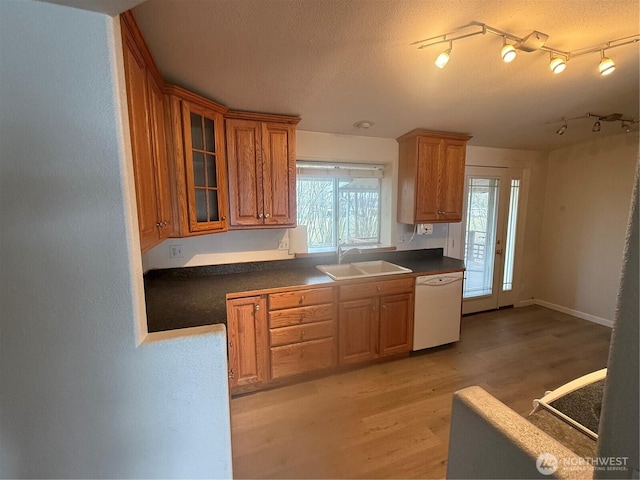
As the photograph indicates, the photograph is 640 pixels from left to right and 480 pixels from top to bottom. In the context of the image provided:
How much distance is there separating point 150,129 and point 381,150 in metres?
2.22

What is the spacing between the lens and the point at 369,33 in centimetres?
148

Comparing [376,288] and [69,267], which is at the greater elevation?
[69,267]

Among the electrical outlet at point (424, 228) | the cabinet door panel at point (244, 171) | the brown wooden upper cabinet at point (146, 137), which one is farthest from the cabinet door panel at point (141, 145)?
the electrical outlet at point (424, 228)

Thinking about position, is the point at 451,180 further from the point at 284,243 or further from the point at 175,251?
the point at 175,251

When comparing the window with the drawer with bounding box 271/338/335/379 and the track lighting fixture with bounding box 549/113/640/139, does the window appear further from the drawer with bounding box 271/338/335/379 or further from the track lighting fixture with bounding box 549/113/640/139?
the track lighting fixture with bounding box 549/113/640/139

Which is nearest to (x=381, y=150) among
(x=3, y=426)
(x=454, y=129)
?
(x=454, y=129)

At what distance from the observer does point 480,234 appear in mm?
3723

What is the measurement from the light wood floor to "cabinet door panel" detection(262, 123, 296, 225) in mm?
1466

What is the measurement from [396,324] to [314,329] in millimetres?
818

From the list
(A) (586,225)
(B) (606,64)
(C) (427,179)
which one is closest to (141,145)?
(C) (427,179)

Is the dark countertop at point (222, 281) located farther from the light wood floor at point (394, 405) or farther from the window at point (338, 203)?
the light wood floor at point (394, 405)

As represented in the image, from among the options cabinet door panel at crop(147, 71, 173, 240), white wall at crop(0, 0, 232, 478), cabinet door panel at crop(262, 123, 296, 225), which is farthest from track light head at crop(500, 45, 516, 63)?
cabinet door panel at crop(147, 71, 173, 240)

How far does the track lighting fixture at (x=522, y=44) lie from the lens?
4.98ft

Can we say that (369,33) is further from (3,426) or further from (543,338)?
(543,338)
